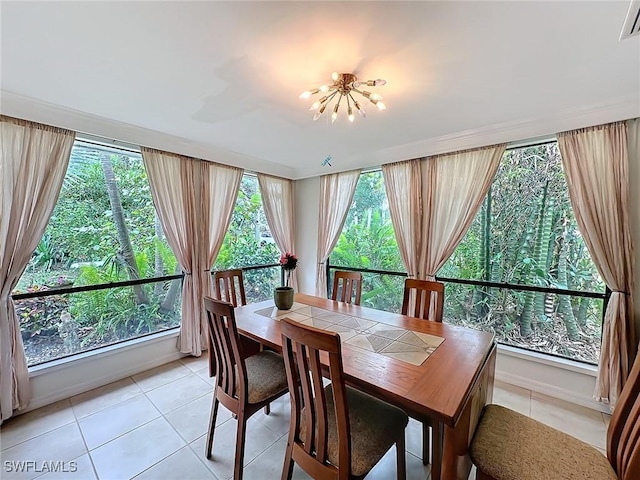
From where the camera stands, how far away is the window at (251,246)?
3.84 metres

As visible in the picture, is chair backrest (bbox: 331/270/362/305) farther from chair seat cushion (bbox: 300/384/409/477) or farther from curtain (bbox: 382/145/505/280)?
chair seat cushion (bbox: 300/384/409/477)

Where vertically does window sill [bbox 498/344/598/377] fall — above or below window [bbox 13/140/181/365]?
below

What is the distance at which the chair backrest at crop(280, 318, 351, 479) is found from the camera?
3.67ft

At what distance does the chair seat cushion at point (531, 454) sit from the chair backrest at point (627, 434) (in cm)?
5

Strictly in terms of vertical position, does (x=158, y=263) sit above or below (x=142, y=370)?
above

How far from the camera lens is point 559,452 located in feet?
3.92

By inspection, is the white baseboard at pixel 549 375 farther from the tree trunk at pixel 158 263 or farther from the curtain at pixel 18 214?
the curtain at pixel 18 214

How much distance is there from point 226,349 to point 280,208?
3.02 m

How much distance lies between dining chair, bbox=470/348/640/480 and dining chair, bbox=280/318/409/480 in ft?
1.32

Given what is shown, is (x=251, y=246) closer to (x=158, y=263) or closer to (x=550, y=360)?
(x=158, y=263)

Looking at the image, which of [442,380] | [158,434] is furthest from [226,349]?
[442,380]

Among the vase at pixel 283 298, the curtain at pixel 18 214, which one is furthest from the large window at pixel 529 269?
the curtain at pixel 18 214

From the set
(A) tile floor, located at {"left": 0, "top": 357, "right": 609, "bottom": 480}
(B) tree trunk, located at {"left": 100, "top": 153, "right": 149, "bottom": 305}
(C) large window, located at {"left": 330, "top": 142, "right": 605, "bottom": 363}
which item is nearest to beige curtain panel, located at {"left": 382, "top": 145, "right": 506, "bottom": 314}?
(C) large window, located at {"left": 330, "top": 142, "right": 605, "bottom": 363}

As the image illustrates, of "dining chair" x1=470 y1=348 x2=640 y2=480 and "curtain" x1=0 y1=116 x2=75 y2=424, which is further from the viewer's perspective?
"curtain" x1=0 y1=116 x2=75 y2=424
